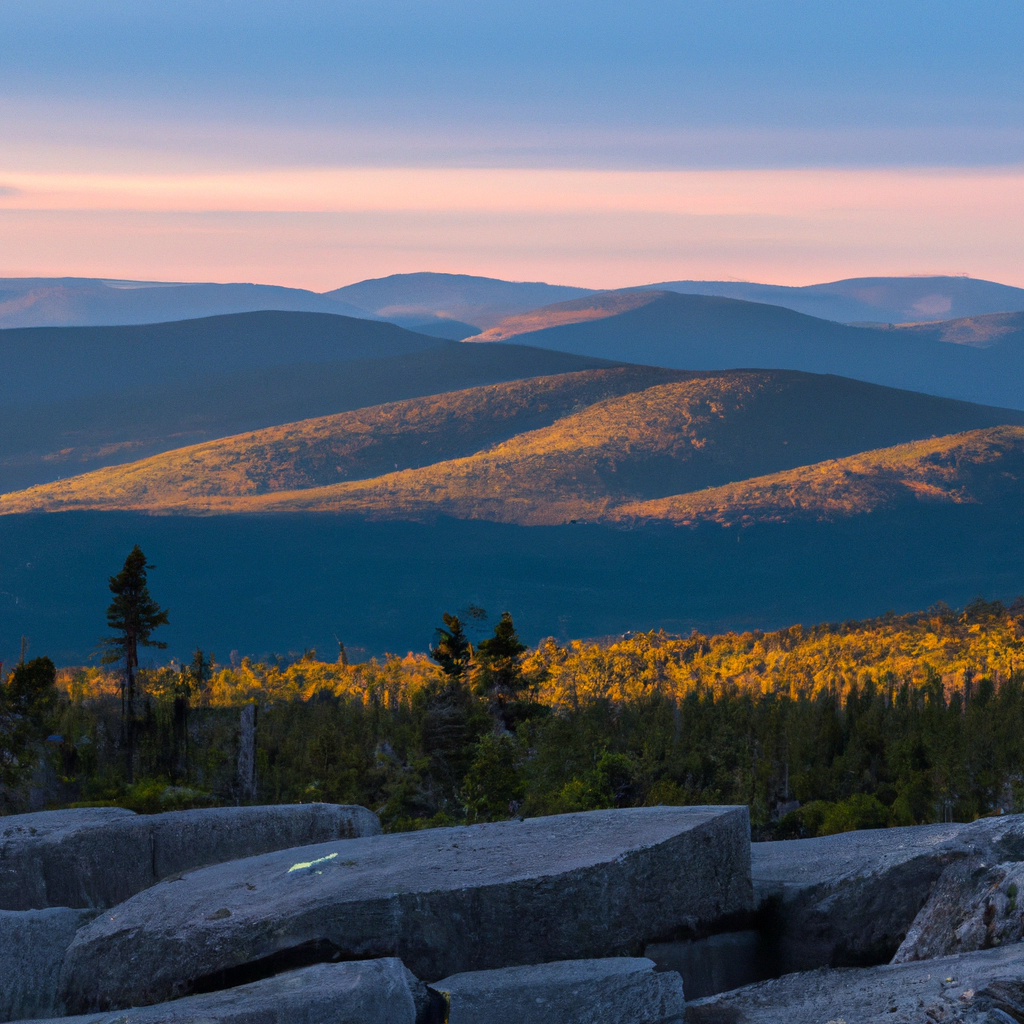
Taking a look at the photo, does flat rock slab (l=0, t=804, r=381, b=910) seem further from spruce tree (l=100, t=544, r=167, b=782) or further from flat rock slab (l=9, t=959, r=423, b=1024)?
spruce tree (l=100, t=544, r=167, b=782)

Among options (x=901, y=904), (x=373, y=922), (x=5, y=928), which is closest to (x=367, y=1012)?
(x=373, y=922)

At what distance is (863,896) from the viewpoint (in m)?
13.6

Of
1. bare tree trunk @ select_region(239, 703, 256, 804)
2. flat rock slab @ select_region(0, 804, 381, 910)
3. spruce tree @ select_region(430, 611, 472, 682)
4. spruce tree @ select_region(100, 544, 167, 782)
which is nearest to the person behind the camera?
flat rock slab @ select_region(0, 804, 381, 910)

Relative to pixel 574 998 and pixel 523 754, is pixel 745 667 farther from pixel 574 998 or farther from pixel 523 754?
pixel 574 998

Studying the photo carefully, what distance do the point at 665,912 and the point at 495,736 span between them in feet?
63.0

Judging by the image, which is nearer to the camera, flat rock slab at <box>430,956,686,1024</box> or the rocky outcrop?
flat rock slab at <box>430,956,686,1024</box>

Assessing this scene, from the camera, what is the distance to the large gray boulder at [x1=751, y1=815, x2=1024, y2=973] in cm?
1335

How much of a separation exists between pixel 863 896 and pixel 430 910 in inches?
197

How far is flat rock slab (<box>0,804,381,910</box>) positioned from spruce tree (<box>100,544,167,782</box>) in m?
16.5

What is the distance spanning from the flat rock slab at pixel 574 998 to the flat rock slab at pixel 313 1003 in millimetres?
521

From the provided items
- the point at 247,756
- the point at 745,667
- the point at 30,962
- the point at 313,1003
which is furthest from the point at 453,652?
the point at 745,667

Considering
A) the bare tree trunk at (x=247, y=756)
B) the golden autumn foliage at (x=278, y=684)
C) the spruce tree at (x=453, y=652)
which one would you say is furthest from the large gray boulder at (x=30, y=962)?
the golden autumn foliage at (x=278, y=684)

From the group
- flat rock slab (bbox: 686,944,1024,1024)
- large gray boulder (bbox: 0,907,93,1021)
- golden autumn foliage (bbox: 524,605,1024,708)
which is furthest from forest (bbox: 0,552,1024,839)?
golden autumn foliage (bbox: 524,605,1024,708)

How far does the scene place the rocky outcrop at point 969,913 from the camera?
1151 centimetres
